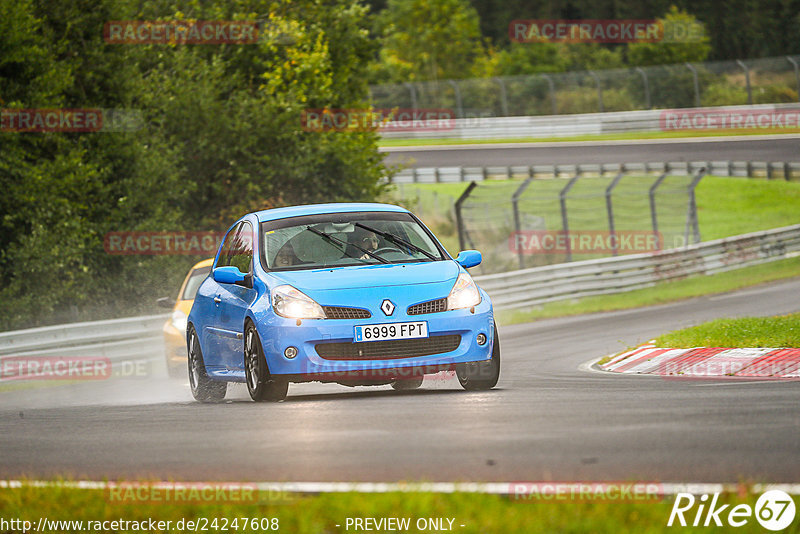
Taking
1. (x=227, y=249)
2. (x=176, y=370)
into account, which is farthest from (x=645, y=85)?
(x=227, y=249)

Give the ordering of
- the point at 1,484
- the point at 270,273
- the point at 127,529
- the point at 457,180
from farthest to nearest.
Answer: the point at 457,180
the point at 270,273
the point at 1,484
the point at 127,529

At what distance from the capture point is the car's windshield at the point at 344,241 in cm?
973

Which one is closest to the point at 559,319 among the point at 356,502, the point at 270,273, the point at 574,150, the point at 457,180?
the point at 270,273

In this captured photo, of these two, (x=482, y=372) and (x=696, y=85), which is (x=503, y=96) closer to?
(x=696, y=85)

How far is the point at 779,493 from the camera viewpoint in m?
4.69

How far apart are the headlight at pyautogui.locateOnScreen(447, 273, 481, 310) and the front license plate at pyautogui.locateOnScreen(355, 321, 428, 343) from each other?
13.4 inches

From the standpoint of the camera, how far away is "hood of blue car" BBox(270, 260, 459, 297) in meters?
9.09

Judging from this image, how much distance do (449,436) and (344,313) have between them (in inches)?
97.4

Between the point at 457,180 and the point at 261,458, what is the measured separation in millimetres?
39083

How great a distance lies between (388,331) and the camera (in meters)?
8.91

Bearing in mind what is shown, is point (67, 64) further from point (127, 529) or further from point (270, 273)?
point (127, 529)

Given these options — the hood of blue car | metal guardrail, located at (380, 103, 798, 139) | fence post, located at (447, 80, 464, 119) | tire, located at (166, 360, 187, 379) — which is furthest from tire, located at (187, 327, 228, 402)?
fence post, located at (447, 80, 464, 119)

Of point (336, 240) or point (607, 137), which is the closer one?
point (336, 240)

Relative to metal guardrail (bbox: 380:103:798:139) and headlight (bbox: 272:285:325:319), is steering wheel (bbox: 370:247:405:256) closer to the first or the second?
headlight (bbox: 272:285:325:319)
